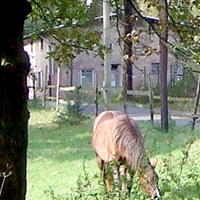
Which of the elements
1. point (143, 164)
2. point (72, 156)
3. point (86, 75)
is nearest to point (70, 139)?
point (72, 156)

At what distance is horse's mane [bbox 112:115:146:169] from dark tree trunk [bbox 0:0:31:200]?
3752mm

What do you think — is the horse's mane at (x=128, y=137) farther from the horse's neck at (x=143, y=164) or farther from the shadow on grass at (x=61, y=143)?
the shadow on grass at (x=61, y=143)

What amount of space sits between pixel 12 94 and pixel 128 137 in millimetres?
4572

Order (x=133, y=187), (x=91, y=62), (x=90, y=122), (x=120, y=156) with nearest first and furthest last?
(x=133, y=187) → (x=120, y=156) → (x=90, y=122) → (x=91, y=62)

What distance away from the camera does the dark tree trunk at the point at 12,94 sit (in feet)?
9.23

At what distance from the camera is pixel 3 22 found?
2822 millimetres

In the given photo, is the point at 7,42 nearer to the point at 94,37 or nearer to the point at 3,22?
the point at 3,22

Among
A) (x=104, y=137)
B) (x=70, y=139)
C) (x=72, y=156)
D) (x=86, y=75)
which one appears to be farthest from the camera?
(x=86, y=75)

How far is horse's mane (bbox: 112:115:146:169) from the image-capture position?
6.91 m

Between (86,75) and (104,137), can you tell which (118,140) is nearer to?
(104,137)

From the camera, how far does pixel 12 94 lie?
285 centimetres

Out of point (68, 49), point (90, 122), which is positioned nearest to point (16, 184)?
point (68, 49)

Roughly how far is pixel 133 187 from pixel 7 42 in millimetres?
1425

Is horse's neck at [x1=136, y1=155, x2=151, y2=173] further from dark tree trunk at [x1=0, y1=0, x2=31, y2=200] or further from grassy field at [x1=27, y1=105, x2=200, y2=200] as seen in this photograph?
dark tree trunk at [x1=0, y1=0, x2=31, y2=200]
